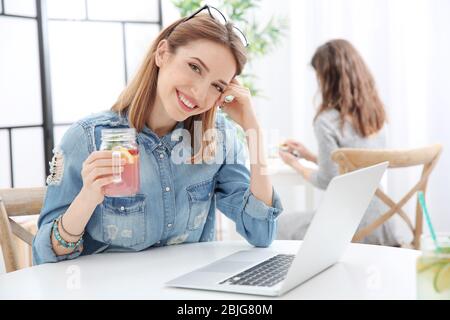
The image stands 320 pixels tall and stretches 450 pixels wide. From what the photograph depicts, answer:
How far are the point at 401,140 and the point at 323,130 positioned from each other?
106 centimetres

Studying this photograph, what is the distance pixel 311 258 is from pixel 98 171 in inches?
17.8

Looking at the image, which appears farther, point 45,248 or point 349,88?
point 349,88

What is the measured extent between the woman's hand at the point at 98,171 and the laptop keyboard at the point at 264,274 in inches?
12.7

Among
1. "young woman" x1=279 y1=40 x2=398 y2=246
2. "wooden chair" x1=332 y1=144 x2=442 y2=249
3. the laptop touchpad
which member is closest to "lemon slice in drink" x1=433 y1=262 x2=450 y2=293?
the laptop touchpad

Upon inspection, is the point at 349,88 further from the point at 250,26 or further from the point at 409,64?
the point at 250,26

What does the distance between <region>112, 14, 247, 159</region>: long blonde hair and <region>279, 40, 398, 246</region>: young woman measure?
1.47m

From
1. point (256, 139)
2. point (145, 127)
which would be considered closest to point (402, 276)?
point (256, 139)

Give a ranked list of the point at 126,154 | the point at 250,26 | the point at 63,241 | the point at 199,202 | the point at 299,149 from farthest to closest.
Answer: the point at 250,26, the point at 299,149, the point at 199,202, the point at 63,241, the point at 126,154

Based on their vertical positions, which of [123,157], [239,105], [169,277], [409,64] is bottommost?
[169,277]

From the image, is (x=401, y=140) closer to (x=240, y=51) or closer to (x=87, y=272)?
(x=240, y=51)

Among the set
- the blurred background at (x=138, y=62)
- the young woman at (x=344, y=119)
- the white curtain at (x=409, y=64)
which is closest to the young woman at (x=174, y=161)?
the young woman at (x=344, y=119)

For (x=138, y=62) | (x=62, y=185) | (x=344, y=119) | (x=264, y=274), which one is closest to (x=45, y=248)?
(x=62, y=185)

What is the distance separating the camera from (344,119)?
10.4ft

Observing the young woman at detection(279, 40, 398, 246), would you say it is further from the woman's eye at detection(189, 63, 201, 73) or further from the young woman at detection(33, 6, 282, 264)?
the woman's eye at detection(189, 63, 201, 73)
